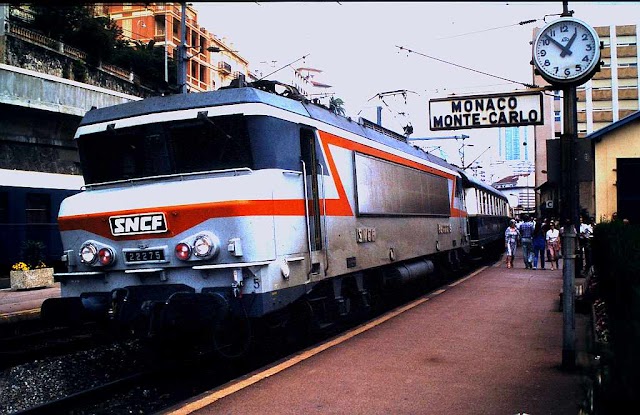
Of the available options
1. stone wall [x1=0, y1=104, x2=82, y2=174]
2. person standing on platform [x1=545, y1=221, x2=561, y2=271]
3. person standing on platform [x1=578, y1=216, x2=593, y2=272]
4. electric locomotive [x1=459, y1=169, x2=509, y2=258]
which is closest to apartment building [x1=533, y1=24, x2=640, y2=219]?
electric locomotive [x1=459, y1=169, x2=509, y2=258]

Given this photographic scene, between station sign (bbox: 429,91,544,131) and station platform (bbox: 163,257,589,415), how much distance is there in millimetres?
3269

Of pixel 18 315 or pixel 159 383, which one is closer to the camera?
pixel 159 383

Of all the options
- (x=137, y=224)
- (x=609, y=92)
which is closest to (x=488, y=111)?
(x=137, y=224)

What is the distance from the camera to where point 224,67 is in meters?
58.8

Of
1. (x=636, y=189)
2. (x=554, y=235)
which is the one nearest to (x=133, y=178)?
(x=554, y=235)

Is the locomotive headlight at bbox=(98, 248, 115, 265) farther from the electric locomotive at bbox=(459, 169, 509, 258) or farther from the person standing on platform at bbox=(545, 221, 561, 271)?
the person standing on platform at bbox=(545, 221, 561, 271)

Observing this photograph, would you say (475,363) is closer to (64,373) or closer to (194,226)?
(194,226)

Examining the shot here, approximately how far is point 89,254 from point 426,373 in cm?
417

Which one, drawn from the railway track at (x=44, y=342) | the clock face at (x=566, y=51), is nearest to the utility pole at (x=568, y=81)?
the clock face at (x=566, y=51)

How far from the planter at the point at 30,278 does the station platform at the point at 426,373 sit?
10812 millimetres

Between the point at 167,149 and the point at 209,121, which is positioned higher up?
the point at 209,121

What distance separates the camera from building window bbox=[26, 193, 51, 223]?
17797 millimetres

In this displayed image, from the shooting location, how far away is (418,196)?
13.0 meters

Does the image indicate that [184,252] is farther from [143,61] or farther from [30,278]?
[143,61]
